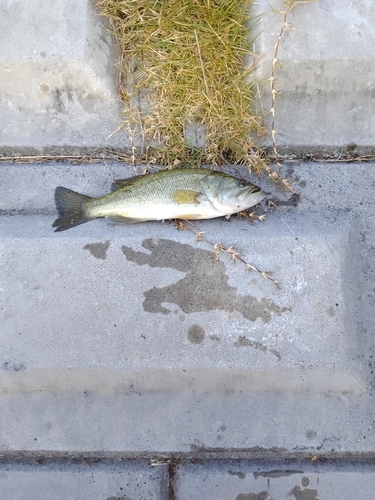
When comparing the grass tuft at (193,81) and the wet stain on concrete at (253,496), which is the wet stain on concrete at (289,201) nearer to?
the grass tuft at (193,81)

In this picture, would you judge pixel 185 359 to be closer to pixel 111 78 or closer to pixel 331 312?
pixel 331 312

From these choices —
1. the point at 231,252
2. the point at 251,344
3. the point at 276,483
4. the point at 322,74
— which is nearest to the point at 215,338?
the point at 251,344

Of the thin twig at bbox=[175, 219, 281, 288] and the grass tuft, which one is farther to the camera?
the grass tuft

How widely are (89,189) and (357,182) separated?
1990mm

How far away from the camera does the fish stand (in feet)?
9.09

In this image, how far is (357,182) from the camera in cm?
308

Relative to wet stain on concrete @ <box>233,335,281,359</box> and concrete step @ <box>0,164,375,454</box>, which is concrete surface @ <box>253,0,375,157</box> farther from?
wet stain on concrete @ <box>233,335,281,359</box>

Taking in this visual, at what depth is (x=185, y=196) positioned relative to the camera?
2.79 meters

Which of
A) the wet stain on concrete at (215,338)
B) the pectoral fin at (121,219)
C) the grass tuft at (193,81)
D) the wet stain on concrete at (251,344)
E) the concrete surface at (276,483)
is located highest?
the grass tuft at (193,81)

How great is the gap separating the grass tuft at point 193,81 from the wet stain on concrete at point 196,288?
28.8 inches

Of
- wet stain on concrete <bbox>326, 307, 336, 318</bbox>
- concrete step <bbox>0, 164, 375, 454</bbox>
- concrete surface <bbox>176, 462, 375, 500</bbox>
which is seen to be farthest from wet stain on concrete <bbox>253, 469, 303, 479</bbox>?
wet stain on concrete <bbox>326, 307, 336, 318</bbox>

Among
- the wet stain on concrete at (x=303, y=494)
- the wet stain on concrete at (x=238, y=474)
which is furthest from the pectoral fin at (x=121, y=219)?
the wet stain on concrete at (x=303, y=494)

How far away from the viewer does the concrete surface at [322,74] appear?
2.95 meters

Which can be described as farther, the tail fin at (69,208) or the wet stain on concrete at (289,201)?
the wet stain on concrete at (289,201)
